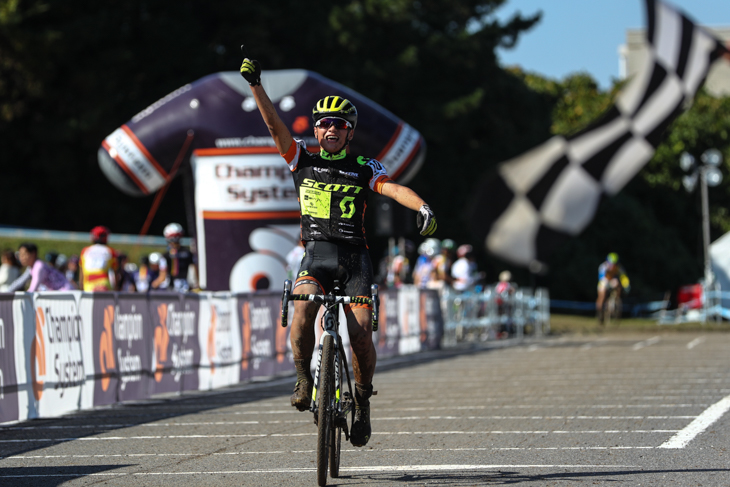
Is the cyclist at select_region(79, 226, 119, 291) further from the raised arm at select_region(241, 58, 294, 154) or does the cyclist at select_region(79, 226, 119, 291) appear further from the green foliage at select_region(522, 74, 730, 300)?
the green foliage at select_region(522, 74, 730, 300)

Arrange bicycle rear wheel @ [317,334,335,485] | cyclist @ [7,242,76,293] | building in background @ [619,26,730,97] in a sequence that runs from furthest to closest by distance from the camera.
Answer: building in background @ [619,26,730,97] → cyclist @ [7,242,76,293] → bicycle rear wheel @ [317,334,335,485]

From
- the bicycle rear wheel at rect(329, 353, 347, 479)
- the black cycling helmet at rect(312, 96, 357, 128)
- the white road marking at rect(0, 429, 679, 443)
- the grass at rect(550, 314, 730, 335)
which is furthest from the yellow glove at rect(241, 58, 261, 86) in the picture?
the grass at rect(550, 314, 730, 335)

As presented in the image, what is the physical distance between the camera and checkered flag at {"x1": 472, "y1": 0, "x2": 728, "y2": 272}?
725 inches

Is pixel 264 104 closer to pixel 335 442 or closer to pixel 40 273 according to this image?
pixel 335 442

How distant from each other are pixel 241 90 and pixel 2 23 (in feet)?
51.4

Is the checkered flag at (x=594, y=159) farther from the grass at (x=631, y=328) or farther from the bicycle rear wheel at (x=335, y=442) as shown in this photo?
the bicycle rear wheel at (x=335, y=442)

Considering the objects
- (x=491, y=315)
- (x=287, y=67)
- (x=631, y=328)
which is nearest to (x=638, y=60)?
(x=287, y=67)

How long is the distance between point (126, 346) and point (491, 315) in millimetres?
15321

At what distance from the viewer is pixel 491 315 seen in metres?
26.4

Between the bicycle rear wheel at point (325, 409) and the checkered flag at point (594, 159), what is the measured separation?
12813mm

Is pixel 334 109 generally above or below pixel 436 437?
above

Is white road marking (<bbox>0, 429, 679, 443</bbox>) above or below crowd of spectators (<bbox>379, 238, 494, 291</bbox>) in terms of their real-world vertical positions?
below

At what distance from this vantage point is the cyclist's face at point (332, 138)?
6.92m

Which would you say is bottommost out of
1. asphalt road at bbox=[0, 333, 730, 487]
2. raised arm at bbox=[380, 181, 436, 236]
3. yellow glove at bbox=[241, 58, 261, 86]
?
asphalt road at bbox=[0, 333, 730, 487]
